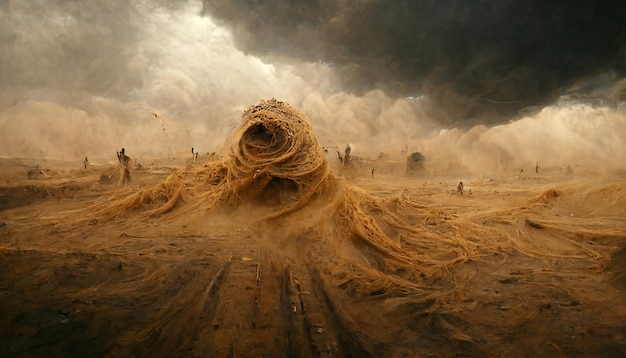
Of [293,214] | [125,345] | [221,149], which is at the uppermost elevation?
[221,149]

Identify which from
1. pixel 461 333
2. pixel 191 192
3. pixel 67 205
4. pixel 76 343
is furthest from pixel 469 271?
pixel 67 205

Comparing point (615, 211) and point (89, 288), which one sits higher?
point (615, 211)

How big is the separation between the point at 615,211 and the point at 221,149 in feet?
34.4

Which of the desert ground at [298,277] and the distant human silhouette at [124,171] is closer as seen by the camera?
the desert ground at [298,277]

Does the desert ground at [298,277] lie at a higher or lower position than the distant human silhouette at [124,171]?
lower

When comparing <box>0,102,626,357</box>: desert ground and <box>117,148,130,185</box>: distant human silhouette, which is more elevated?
<box>117,148,130,185</box>: distant human silhouette

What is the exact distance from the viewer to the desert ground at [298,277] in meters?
2.56

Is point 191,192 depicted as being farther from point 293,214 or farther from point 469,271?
point 469,271

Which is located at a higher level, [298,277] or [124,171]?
[124,171]

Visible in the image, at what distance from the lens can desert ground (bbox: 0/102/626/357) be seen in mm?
2562

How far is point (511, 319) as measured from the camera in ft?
9.98

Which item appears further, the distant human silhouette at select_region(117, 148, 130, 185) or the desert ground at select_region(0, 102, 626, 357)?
A: the distant human silhouette at select_region(117, 148, 130, 185)

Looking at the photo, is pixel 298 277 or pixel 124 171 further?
pixel 124 171

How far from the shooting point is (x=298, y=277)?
4.01m
